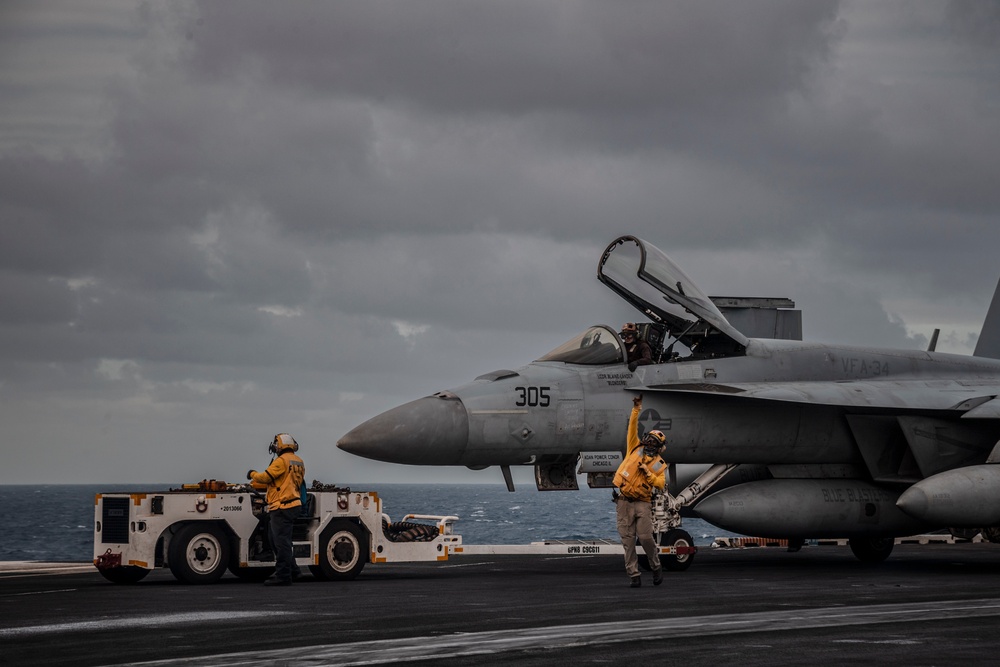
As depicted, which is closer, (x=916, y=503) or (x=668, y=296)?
(x=916, y=503)

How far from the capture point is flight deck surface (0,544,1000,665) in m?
7.67

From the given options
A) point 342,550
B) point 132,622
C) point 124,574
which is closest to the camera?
point 132,622

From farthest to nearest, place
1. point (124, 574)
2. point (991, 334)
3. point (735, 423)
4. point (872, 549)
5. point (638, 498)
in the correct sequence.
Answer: point (991, 334) → point (872, 549) → point (735, 423) → point (124, 574) → point (638, 498)

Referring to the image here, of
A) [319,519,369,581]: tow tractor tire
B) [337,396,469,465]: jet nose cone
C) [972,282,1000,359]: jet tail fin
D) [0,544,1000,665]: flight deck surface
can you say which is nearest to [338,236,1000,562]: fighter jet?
[337,396,469,465]: jet nose cone

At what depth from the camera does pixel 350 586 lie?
13859 mm

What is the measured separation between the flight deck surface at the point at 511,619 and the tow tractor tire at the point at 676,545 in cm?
18

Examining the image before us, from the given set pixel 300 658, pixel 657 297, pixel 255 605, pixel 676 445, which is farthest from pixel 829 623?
pixel 657 297

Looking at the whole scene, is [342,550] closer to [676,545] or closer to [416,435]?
[416,435]

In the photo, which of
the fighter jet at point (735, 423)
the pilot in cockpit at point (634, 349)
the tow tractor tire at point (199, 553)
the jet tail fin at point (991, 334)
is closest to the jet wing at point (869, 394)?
the fighter jet at point (735, 423)

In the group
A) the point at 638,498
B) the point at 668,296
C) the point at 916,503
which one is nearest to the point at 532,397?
the point at 638,498

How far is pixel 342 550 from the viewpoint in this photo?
1514cm

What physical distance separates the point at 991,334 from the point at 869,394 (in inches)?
353

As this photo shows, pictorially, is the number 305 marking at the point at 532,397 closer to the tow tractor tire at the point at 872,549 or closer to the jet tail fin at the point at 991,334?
the tow tractor tire at the point at 872,549

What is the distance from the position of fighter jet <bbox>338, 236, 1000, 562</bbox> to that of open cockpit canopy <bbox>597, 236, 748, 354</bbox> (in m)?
0.02
